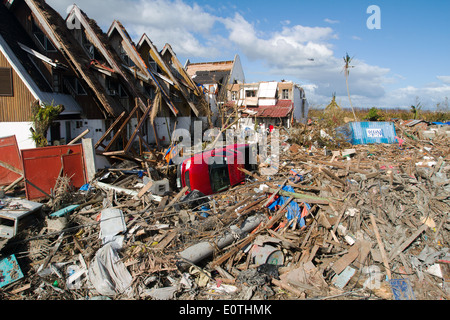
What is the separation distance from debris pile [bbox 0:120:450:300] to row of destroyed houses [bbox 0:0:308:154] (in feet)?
15.3

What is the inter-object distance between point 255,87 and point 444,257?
2602 cm

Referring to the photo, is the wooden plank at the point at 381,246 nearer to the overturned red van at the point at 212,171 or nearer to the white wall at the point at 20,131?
the overturned red van at the point at 212,171

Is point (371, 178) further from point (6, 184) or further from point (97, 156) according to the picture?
point (6, 184)

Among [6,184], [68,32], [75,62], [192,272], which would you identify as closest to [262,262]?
[192,272]

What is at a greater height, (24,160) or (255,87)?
(255,87)

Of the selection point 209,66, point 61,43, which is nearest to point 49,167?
point 61,43

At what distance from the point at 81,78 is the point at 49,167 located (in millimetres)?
6403

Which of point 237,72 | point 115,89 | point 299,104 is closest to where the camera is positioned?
point 115,89

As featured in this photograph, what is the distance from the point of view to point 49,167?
9148 millimetres

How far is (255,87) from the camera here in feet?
97.7

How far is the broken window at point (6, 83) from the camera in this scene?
1138 cm

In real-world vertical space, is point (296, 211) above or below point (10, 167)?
below

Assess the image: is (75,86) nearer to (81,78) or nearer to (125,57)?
(81,78)

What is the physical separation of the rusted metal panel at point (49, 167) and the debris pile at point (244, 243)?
0.95 m
